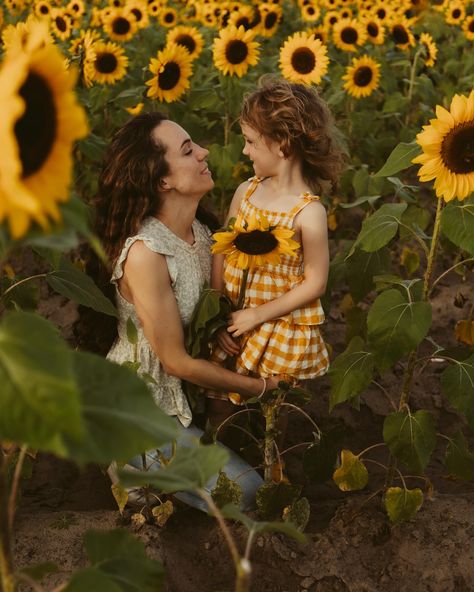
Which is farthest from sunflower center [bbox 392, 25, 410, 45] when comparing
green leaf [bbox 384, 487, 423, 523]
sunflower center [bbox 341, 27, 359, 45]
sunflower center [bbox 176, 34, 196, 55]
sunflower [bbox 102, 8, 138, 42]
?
green leaf [bbox 384, 487, 423, 523]

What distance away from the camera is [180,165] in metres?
2.46

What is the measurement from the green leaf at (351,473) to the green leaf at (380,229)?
0.59 metres

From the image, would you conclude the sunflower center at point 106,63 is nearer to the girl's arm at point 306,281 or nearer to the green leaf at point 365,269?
the girl's arm at point 306,281

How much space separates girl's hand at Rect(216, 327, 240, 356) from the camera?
98.5 inches

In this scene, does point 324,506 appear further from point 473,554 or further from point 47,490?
point 47,490

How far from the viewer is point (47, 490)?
269 cm

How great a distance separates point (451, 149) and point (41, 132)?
4.21 ft

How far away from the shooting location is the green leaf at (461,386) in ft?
6.75

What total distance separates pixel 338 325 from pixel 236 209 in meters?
1.18

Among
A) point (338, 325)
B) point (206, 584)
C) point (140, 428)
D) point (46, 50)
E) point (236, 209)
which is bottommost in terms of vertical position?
point (338, 325)

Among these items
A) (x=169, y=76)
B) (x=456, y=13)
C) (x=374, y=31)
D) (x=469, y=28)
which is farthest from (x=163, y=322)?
(x=456, y=13)

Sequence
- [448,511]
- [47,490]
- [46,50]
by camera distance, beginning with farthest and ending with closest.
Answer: [47,490]
[448,511]
[46,50]

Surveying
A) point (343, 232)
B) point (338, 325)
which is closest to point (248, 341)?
point (338, 325)

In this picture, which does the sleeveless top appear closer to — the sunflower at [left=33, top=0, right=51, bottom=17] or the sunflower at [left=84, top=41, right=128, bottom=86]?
the sunflower at [left=84, top=41, right=128, bottom=86]
